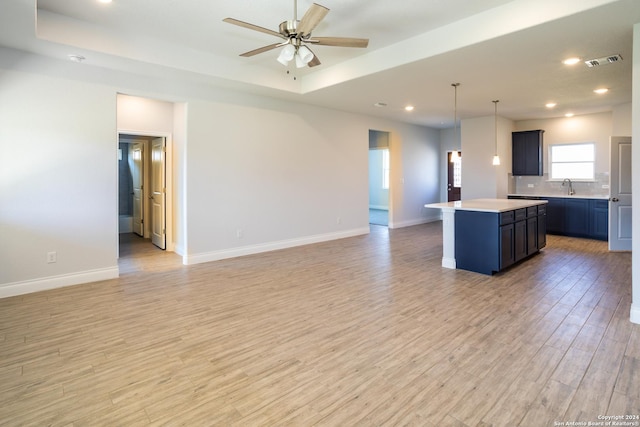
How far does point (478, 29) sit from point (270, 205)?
406 cm

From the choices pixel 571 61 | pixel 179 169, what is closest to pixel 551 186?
pixel 571 61

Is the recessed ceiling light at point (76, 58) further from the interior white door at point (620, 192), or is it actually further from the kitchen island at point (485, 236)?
the interior white door at point (620, 192)

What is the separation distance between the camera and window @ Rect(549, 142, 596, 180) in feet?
25.1

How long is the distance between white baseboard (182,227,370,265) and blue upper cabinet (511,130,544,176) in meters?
3.91

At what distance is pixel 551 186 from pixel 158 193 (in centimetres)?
841

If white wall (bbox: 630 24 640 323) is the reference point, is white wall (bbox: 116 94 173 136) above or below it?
above

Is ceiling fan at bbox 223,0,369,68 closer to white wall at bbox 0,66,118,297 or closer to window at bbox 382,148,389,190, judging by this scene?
white wall at bbox 0,66,118,297

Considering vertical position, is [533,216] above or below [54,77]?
below

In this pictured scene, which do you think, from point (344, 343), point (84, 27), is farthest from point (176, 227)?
point (344, 343)

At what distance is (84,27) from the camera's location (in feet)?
12.6

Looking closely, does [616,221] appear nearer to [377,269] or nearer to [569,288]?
[569,288]

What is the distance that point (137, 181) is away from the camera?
25.3ft

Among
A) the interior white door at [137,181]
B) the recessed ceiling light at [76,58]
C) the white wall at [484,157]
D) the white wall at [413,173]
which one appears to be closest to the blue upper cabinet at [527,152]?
the white wall at [484,157]

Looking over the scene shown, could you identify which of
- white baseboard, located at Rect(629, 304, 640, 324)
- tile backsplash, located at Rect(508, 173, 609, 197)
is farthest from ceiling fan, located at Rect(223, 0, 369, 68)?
tile backsplash, located at Rect(508, 173, 609, 197)
